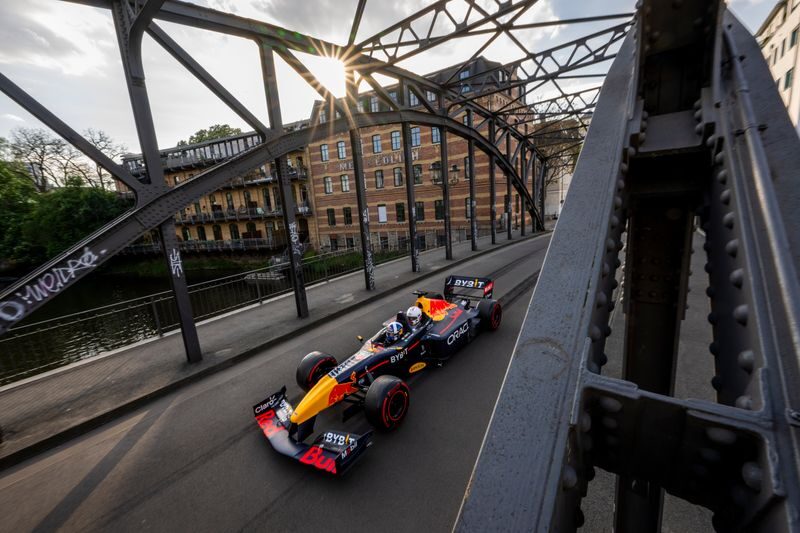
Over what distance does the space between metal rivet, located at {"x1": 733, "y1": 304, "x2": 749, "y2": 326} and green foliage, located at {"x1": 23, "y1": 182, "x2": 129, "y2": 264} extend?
1532 inches

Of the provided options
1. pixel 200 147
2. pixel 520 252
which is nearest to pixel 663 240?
pixel 520 252

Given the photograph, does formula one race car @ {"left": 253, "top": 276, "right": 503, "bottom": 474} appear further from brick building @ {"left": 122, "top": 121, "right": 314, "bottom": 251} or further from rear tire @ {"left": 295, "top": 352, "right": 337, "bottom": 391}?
brick building @ {"left": 122, "top": 121, "right": 314, "bottom": 251}

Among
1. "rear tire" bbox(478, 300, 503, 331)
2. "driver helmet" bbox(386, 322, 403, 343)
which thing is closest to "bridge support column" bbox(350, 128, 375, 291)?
"rear tire" bbox(478, 300, 503, 331)

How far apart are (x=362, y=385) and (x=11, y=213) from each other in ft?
131

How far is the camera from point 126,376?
6301 mm

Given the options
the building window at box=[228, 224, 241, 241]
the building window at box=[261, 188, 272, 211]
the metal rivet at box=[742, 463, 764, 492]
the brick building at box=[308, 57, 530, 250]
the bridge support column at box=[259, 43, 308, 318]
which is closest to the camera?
the metal rivet at box=[742, 463, 764, 492]

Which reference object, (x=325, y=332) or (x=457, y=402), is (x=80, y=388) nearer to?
(x=325, y=332)

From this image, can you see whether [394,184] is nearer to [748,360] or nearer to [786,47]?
[786,47]

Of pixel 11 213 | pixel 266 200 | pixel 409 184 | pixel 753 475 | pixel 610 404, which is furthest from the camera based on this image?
pixel 266 200

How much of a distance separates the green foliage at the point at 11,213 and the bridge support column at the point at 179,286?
3405cm

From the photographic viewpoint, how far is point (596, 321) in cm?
126

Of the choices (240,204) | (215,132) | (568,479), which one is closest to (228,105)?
(568,479)

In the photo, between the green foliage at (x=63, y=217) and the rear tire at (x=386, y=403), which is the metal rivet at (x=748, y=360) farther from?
the green foliage at (x=63, y=217)

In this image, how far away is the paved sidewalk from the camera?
16.3ft
